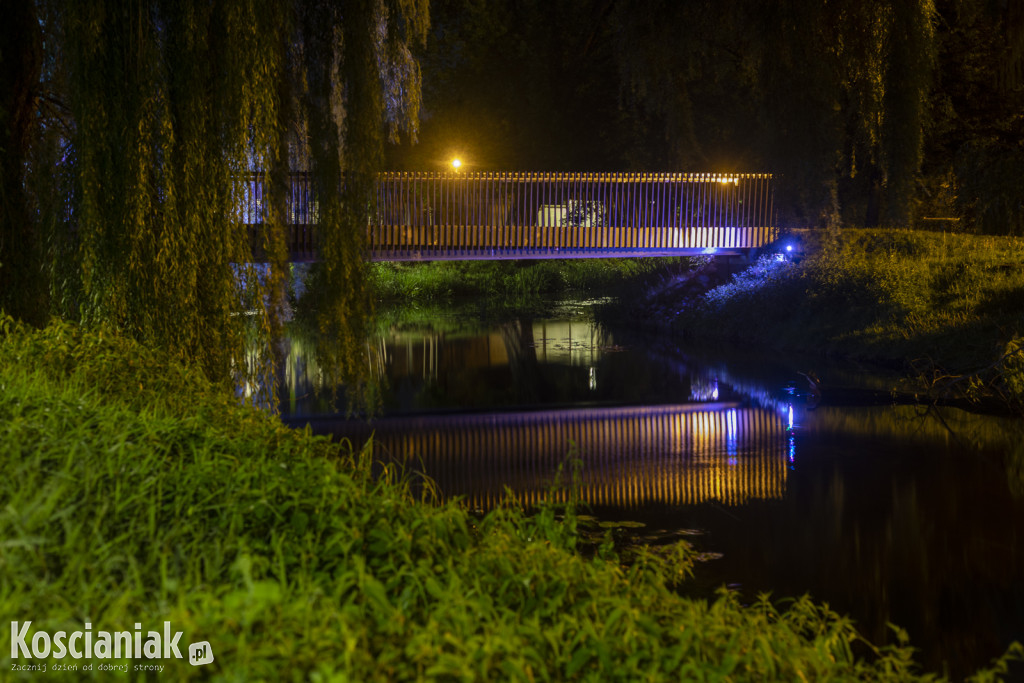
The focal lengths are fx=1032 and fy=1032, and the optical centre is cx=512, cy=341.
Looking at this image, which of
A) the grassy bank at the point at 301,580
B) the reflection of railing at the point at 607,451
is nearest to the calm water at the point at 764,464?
the reflection of railing at the point at 607,451

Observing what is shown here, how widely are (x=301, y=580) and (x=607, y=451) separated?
22.8 feet

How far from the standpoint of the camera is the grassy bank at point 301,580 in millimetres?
3125

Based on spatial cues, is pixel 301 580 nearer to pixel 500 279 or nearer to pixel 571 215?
pixel 571 215

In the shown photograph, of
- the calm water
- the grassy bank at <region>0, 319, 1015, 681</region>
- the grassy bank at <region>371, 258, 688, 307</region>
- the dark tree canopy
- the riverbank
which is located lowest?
the calm water

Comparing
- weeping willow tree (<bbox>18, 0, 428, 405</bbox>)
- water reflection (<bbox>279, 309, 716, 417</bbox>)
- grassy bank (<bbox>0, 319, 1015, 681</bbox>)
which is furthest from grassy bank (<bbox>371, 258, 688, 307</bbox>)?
grassy bank (<bbox>0, 319, 1015, 681</bbox>)

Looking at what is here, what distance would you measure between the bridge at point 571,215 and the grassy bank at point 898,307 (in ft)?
4.53

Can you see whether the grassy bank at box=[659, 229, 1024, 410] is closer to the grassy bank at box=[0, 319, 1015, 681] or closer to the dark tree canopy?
the dark tree canopy

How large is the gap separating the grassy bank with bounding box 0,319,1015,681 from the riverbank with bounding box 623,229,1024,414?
29.3ft

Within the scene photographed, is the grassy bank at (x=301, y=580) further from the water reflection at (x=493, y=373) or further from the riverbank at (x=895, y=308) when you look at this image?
the riverbank at (x=895, y=308)

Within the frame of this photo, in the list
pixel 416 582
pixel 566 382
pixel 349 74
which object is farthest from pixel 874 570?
pixel 566 382

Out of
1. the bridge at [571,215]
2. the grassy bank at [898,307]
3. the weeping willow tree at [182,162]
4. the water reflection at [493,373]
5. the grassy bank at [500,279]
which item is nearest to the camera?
the weeping willow tree at [182,162]

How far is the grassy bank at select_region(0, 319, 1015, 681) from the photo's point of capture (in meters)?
3.12

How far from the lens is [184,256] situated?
23.9ft

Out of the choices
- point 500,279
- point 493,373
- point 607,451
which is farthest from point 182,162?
point 500,279
